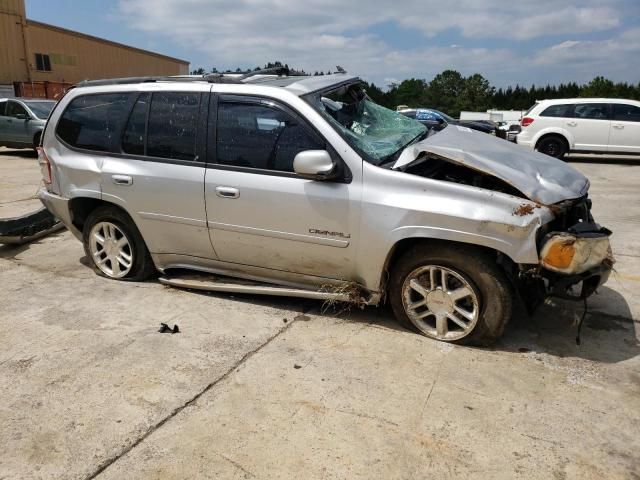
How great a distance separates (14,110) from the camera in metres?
14.2

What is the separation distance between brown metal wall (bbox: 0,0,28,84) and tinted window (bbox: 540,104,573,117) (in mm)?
26396

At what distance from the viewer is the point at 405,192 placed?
352 centimetres

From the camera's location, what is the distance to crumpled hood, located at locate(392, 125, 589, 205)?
3385mm

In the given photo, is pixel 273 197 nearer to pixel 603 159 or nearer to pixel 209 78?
pixel 209 78

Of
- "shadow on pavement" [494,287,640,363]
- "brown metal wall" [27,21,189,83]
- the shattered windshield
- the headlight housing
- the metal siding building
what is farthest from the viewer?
"brown metal wall" [27,21,189,83]

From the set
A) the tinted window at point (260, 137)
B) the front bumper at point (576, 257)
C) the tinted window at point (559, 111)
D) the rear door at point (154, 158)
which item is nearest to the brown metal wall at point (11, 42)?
the tinted window at point (559, 111)

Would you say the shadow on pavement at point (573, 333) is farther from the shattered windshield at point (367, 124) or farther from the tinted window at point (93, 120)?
the tinted window at point (93, 120)

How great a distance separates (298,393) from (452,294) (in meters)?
1.23

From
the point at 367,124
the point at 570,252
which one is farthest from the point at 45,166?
the point at 570,252

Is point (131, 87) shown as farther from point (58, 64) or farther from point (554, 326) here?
point (58, 64)

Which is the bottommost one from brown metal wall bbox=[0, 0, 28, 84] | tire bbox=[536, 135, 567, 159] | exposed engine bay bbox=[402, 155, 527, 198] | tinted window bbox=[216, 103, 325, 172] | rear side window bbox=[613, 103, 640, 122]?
tire bbox=[536, 135, 567, 159]

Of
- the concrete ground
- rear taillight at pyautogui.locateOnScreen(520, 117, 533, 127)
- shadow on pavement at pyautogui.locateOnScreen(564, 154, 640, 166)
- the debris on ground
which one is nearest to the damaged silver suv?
the concrete ground

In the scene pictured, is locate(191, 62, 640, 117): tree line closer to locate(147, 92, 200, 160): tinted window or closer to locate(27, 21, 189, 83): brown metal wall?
locate(27, 21, 189, 83): brown metal wall

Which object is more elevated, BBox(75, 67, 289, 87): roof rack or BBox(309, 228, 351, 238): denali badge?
BBox(75, 67, 289, 87): roof rack
